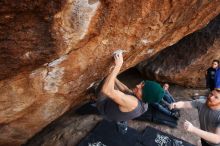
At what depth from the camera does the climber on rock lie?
3188mm

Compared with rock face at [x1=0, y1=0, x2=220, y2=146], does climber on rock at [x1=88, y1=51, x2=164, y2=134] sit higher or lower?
lower

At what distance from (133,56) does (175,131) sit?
170 centimetres

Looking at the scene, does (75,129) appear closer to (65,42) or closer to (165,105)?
(165,105)

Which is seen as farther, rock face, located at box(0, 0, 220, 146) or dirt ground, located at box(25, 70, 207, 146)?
dirt ground, located at box(25, 70, 207, 146)

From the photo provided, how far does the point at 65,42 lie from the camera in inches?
121

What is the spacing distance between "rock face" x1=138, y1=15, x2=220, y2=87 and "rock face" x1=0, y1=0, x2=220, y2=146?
63.2 inches

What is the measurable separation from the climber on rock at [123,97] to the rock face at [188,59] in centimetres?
239

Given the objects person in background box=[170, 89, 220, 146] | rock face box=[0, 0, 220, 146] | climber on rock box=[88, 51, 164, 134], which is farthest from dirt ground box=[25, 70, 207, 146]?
person in background box=[170, 89, 220, 146]

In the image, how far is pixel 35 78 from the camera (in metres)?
3.47

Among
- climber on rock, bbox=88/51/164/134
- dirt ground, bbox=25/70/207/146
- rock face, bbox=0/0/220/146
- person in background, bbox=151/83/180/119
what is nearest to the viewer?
rock face, bbox=0/0/220/146

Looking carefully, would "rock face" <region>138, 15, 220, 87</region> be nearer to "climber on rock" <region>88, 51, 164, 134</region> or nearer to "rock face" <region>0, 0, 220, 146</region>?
"rock face" <region>0, 0, 220, 146</region>

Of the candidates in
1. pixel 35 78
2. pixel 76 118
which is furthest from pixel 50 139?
pixel 35 78

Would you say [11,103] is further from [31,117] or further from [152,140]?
A: [152,140]

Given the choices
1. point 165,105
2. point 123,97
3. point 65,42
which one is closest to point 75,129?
point 165,105
